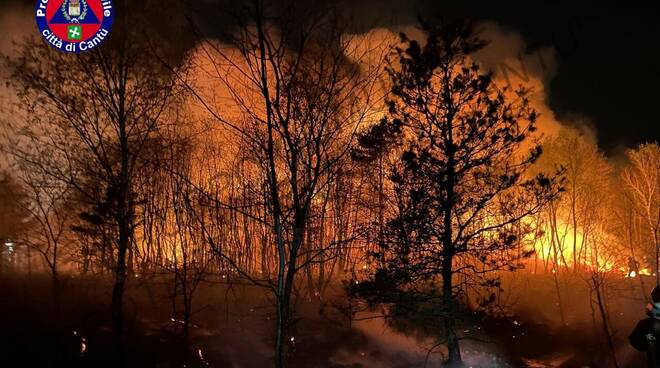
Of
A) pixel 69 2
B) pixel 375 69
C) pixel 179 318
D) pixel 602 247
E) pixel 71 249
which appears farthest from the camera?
pixel 602 247

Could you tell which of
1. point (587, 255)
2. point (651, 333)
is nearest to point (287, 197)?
point (651, 333)

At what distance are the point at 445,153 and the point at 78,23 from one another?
10898mm

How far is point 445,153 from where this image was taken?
50.8 feet

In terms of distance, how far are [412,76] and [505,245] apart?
20.5ft

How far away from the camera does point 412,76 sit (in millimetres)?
15492

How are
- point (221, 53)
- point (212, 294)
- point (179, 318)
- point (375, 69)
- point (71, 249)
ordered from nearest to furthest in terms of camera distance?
1. point (221, 53)
2. point (375, 69)
3. point (179, 318)
4. point (71, 249)
5. point (212, 294)

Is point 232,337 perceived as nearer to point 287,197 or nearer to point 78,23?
point 287,197

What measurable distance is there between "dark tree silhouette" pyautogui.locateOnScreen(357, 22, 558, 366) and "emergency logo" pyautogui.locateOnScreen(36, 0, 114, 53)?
26.4 feet

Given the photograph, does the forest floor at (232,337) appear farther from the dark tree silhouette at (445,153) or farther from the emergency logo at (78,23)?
the emergency logo at (78,23)

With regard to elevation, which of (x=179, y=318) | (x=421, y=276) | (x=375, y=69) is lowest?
(x=179, y=318)

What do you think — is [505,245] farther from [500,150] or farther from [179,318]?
[179,318]

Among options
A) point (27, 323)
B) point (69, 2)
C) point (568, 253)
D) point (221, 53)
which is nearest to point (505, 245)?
point (221, 53)

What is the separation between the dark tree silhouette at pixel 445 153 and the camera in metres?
15.1

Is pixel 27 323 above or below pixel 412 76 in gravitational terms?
below
